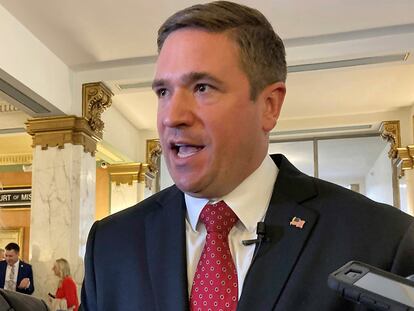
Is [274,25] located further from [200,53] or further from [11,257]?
[200,53]

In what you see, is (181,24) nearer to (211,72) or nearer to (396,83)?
(211,72)

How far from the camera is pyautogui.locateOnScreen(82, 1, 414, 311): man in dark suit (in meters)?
1.05

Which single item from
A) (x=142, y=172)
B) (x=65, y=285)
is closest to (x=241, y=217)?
(x=65, y=285)

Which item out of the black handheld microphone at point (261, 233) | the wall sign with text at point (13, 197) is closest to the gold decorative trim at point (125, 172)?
A: the wall sign with text at point (13, 197)

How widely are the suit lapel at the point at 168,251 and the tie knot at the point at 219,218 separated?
0.24ft

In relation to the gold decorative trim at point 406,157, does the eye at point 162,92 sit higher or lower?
lower

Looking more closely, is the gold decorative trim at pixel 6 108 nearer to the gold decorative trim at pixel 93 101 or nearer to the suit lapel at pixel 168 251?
the gold decorative trim at pixel 93 101

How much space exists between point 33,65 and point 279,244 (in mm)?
6041

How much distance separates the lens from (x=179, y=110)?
1041 millimetres

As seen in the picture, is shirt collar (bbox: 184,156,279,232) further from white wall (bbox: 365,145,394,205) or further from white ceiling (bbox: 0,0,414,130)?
white wall (bbox: 365,145,394,205)

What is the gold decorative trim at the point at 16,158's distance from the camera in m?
12.4

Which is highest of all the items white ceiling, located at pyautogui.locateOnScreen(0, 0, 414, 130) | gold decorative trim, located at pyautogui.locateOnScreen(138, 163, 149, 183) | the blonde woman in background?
white ceiling, located at pyautogui.locateOnScreen(0, 0, 414, 130)

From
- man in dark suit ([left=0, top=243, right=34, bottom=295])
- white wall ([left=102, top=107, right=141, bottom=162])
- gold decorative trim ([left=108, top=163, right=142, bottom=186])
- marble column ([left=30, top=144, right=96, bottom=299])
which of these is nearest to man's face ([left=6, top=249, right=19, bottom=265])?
man in dark suit ([left=0, top=243, right=34, bottom=295])

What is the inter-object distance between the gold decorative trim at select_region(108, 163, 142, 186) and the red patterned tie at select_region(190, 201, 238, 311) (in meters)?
9.81
